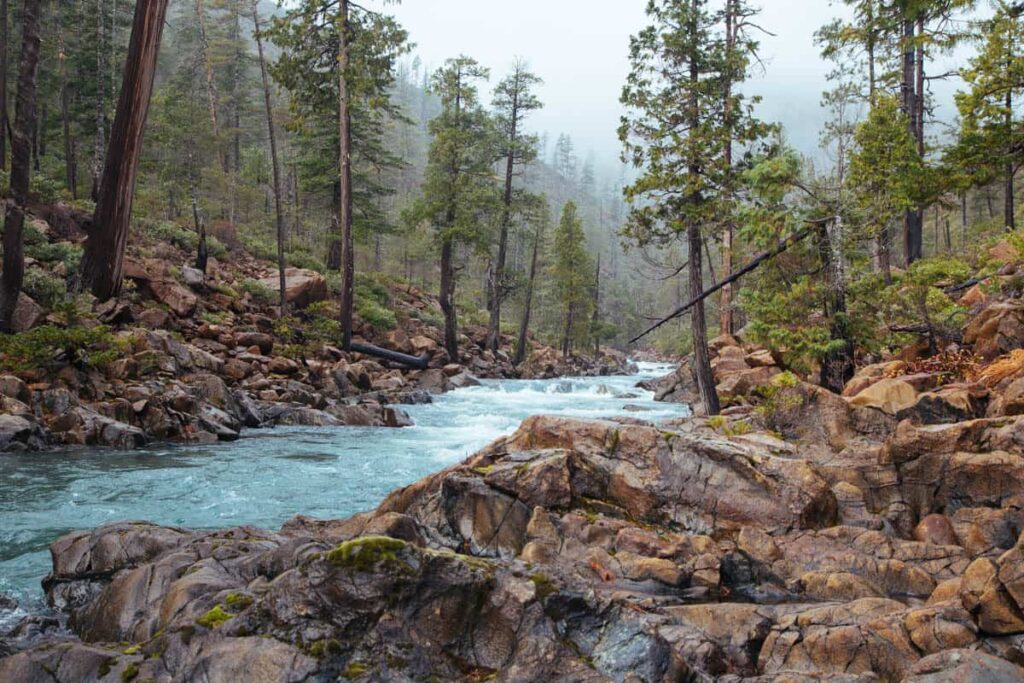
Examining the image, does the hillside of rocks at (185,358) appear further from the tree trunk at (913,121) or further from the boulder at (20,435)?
the tree trunk at (913,121)

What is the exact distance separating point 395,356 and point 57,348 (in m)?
12.7

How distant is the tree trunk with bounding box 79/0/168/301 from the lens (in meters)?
12.7

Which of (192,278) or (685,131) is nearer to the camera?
(685,131)

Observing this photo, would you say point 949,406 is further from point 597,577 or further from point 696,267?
point 597,577

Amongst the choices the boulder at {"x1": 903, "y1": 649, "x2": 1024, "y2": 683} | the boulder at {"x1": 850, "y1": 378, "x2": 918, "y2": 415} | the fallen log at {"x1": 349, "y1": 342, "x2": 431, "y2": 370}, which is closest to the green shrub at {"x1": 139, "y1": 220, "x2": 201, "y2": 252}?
the fallen log at {"x1": 349, "y1": 342, "x2": 431, "y2": 370}

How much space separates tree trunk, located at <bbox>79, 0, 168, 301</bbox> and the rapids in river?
18.2 ft

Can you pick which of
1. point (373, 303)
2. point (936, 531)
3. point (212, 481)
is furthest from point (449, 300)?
point (936, 531)

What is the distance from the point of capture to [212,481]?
29.0ft

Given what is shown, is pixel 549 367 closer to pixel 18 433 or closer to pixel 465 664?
pixel 18 433

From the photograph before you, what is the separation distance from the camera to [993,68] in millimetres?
8695

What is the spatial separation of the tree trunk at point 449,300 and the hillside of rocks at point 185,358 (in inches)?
32.0

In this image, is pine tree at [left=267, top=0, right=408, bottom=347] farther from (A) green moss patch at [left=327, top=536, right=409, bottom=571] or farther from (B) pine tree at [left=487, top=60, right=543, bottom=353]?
(A) green moss patch at [left=327, top=536, right=409, bottom=571]

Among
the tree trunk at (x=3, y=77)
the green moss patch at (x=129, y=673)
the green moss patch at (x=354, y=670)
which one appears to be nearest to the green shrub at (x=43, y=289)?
the tree trunk at (x=3, y=77)

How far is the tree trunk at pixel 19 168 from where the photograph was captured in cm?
1105
